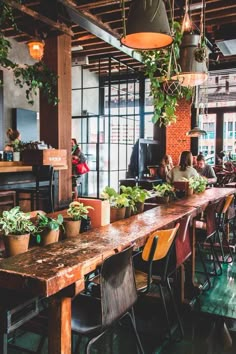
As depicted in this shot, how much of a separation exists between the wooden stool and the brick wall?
654 cm

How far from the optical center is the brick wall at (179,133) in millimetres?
10781

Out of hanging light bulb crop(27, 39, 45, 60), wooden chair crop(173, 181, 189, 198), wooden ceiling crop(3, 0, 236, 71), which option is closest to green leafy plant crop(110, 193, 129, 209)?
wooden chair crop(173, 181, 189, 198)

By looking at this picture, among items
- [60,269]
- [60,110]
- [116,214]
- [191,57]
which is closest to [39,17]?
[60,110]

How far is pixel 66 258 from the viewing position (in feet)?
5.90

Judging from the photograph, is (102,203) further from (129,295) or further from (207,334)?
(207,334)

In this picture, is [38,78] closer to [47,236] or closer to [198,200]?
[198,200]

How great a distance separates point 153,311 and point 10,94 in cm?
651

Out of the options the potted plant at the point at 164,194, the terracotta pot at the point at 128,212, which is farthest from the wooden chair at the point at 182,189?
the terracotta pot at the point at 128,212

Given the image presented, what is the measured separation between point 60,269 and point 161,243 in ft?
2.83

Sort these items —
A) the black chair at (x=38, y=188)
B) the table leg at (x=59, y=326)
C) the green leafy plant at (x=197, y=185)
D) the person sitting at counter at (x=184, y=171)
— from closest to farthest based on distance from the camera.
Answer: the table leg at (x=59, y=326) < the green leafy plant at (x=197, y=185) < the black chair at (x=38, y=188) < the person sitting at counter at (x=184, y=171)

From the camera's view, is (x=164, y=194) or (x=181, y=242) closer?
(x=181, y=242)

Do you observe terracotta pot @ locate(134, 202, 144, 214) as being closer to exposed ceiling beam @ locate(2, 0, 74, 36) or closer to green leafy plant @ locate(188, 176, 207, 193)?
green leafy plant @ locate(188, 176, 207, 193)

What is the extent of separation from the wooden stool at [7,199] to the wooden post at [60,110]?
107 centimetres

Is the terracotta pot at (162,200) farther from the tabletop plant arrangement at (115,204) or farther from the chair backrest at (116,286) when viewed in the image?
the chair backrest at (116,286)
